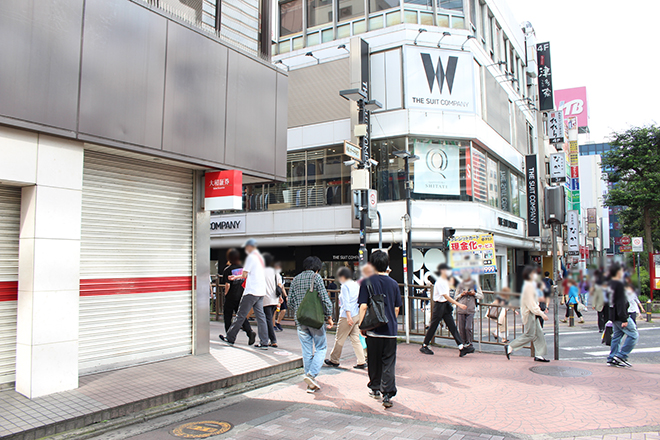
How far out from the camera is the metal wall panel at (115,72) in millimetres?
5461

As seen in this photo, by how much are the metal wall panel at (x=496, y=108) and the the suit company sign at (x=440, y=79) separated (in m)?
1.35

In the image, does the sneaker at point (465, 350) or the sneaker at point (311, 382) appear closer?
the sneaker at point (311, 382)

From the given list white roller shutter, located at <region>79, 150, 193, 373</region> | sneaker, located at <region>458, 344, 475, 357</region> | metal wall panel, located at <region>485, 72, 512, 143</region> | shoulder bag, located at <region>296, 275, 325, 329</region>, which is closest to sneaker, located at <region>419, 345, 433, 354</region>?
sneaker, located at <region>458, 344, 475, 357</region>

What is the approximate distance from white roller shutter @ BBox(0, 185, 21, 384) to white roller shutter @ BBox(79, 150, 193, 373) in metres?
0.76

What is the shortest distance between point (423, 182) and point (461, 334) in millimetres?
9460

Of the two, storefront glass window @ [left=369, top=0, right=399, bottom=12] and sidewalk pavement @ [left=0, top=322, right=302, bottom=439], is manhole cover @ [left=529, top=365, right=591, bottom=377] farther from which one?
storefront glass window @ [left=369, top=0, right=399, bottom=12]

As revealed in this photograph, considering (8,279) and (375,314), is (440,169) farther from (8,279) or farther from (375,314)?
(8,279)

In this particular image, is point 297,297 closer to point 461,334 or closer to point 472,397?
point 472,397

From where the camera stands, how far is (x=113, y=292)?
6.59 meters

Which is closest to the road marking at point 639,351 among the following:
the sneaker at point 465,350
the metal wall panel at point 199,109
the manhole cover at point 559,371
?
the manhole cover at point 559,371

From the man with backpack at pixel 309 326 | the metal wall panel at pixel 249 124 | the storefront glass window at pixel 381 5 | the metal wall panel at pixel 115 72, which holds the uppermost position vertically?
the storefront glass window at pixel 381 5

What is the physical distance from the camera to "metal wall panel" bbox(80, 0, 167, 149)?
5461 mm

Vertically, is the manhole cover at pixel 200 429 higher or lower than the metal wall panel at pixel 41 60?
lower

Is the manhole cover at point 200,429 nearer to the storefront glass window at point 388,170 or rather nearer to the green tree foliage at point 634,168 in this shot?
the green tree foliage at point 634,168
